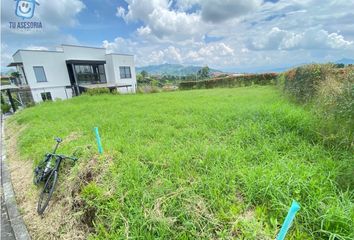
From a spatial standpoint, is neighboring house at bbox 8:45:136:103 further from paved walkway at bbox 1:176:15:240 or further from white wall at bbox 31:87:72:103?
paved walkway at bbox 1:176:15:240

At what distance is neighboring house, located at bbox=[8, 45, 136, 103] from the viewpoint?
14602 mm

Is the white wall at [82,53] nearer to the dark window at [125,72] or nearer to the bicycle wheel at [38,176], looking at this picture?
the dark window at [125,72]

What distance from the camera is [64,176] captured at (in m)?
2.59

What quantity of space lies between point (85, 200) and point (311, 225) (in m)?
2.27

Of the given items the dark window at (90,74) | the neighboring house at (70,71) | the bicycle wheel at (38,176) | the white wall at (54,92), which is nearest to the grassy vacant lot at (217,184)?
the bicycle wheel at (38,176)

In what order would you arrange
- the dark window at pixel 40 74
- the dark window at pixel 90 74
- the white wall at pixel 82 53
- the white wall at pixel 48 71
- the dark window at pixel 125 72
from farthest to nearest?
the dark window at pixel 125 72 → the dark window at pixel 90 74 → the white wall at pixel 82 53 → the dark window at pixel 40 74 → the white wall at pixel 48 71

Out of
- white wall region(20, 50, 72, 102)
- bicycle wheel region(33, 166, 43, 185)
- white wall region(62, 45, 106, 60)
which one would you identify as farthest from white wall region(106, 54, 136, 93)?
bicycle wheel region(33, 166, 43, 185)

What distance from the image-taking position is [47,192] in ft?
8.16

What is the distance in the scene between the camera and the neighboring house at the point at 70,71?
14.6 m

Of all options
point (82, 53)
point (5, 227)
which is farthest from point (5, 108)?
point (5, 227)

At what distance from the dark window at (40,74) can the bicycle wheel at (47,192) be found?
16.7 metres

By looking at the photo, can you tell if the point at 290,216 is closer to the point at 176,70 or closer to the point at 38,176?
the point at 38,176

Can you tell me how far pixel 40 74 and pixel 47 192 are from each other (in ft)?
55.5

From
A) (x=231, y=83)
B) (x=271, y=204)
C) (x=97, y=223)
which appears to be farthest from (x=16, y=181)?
(x=231, y=83)
